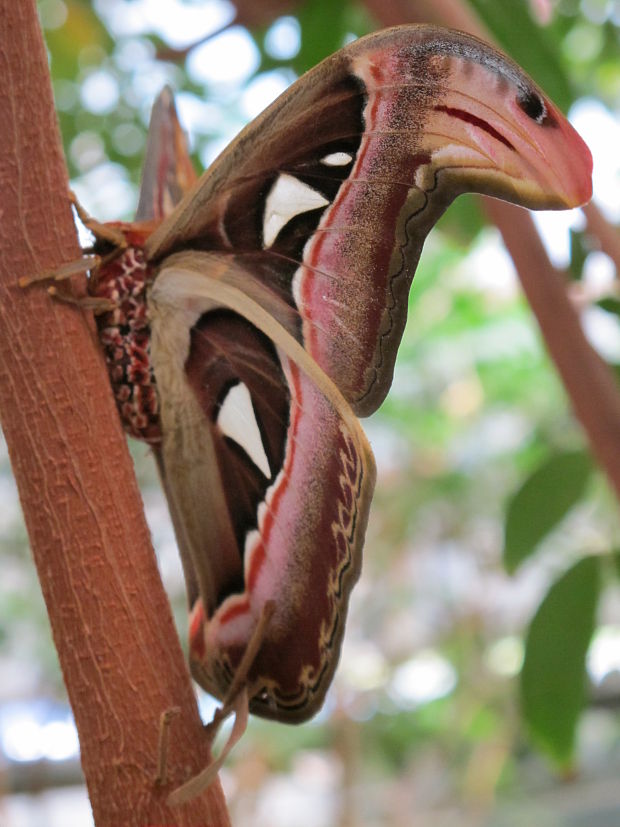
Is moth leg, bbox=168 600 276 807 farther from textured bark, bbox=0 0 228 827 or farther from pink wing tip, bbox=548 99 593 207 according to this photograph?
pink wing tip, bbox=548 99 593 207

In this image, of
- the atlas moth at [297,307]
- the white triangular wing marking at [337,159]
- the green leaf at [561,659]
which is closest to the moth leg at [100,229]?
the atlas moth at [297,307]

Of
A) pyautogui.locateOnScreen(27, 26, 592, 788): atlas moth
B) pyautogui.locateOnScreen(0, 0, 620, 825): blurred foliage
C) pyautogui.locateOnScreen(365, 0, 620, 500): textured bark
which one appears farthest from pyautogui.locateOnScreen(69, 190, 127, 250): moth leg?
pyautogui.locateOnScreen(0, 0, 620, 825): blurred foliage

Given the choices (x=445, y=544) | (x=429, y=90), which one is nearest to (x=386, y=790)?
(x=445, y=544)

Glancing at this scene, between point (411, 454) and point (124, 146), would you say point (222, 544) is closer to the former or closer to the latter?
point (124, 146)

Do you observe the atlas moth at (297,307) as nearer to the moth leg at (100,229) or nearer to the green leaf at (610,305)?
the moth leg at (100,229)

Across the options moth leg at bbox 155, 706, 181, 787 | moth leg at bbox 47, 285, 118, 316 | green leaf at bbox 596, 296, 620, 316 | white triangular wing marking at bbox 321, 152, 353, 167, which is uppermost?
green leaf at bbox 596, 296, 620, 316

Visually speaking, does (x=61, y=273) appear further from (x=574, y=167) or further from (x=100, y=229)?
(x=574, y=167)

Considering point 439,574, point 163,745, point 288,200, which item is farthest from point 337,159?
point 439,574
